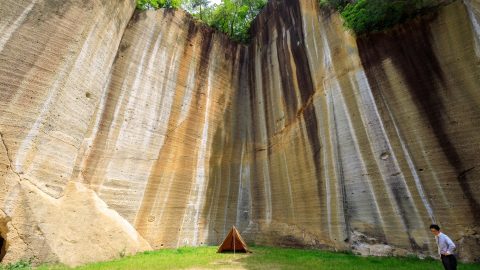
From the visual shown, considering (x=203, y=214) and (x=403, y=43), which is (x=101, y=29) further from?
(x=403, y=43)

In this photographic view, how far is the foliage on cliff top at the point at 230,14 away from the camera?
16594mm

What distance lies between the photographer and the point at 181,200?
11.2 m

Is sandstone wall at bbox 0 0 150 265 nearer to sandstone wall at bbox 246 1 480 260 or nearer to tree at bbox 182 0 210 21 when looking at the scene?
sandstone wall at bbox 246 1 480 260

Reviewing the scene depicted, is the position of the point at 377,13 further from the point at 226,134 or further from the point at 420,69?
the point at 226,134

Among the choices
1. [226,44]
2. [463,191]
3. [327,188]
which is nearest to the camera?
[463,191]

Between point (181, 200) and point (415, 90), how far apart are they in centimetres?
802

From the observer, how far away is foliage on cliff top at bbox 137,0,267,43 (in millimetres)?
16594

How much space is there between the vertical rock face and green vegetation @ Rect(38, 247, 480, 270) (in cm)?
59

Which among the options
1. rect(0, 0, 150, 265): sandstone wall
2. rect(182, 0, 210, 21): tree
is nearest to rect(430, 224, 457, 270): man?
rect(0, 0, 150, 265): sandstone wall

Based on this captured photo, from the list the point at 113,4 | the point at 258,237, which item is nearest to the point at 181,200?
the point at 258,237

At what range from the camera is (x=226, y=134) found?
44.6 feet

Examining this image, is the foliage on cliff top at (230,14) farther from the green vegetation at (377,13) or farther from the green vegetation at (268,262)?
the green vegetation at (268,262)

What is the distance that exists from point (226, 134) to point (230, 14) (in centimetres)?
710

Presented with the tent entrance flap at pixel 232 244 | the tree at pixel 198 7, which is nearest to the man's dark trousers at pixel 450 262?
the tent entrance flap at pixel 232 244
